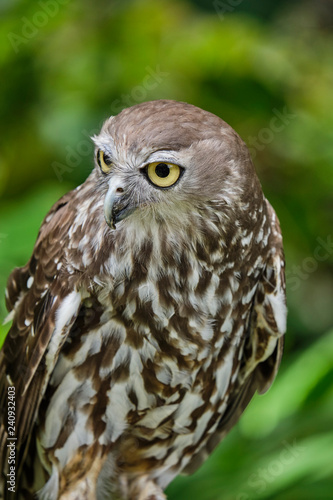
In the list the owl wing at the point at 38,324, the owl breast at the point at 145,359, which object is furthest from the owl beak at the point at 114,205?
the owl wing at the point at 38,324

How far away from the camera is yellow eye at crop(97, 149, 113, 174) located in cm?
246

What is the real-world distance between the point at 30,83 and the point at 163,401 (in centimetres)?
345

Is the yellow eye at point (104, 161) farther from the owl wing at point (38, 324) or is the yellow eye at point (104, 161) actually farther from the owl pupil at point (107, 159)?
the owl wing at point (38, 324)

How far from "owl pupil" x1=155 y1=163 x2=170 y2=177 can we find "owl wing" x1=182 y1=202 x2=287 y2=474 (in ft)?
2.23

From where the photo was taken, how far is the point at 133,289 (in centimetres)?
266

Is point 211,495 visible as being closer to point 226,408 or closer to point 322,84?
point 226,408

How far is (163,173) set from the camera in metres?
2.37

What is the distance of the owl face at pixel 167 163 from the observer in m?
2.33

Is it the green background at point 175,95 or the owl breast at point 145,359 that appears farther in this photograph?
the green background at point 175,95

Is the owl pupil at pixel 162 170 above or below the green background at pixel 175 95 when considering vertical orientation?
below

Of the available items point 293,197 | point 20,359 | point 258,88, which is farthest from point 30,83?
point 20,359

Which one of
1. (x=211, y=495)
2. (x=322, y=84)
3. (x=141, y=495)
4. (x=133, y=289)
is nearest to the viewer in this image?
(x=133, y=289)

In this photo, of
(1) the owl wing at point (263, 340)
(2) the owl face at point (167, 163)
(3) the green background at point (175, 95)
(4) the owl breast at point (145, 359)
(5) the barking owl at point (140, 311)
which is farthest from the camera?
(3) the green background at point (175, 95)

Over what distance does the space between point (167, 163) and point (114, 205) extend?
224 mm
